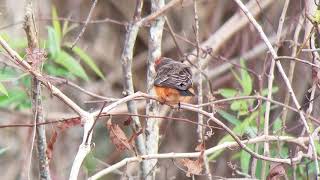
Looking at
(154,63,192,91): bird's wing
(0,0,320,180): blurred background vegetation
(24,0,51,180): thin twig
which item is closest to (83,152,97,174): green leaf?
(0,0,320,180): blurred background vegetation

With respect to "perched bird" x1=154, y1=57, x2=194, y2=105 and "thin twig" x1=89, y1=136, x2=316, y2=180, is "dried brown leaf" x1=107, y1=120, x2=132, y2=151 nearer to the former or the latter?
"thin twig" x1=89, y1=136, x2=316, y2=180

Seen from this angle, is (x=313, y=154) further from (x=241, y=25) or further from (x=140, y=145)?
(x=241, y=25)

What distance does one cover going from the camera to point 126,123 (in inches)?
91.8

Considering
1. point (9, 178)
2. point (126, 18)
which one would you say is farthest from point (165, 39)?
point (9, 178)

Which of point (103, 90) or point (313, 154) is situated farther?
point (103, 90)

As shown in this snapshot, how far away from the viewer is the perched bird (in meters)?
2.68

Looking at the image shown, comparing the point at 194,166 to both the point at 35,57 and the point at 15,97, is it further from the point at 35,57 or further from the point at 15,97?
the point at 15,97

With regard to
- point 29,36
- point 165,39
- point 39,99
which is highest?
point 165,39

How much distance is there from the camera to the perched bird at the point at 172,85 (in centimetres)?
268

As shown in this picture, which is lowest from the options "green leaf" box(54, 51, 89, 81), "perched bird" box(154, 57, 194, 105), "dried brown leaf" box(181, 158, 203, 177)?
"dried brown leaf" box(181, 158, 203, 177)

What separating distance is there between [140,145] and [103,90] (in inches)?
83.8

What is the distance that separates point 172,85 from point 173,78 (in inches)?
1.6

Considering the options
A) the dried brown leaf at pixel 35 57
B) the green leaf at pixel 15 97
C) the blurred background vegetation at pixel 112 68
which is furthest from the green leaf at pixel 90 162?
the dried brown leaf at pixel 35 57

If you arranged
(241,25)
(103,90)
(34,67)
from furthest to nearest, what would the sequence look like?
(103,90)
(241,25)
(34,67)
